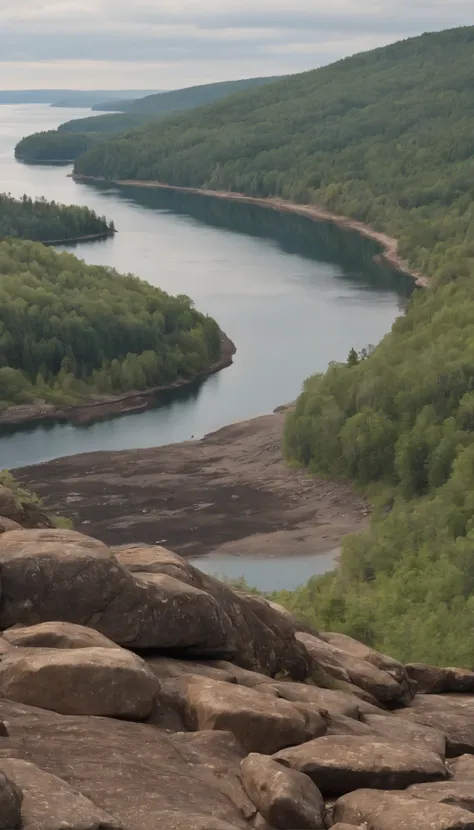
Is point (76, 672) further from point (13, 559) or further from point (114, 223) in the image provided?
point (114, 223)

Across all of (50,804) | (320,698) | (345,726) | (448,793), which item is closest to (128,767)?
(50,804)

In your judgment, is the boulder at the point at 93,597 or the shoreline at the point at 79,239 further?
the shoreline at the point at 79,239

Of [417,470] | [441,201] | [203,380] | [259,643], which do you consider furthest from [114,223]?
[259,643]

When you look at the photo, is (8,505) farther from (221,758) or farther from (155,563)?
(221,758)

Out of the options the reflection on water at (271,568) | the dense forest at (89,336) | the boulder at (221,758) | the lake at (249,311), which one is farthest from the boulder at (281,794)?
the dense forest at (89,336)

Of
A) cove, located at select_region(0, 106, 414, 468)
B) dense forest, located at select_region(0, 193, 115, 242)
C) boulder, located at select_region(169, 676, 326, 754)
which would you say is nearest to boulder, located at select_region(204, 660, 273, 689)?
boulder, located at select_region(169, 676, 326, 754)

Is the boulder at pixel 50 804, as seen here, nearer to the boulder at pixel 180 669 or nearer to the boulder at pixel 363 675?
the boulder at pixel 180 669
